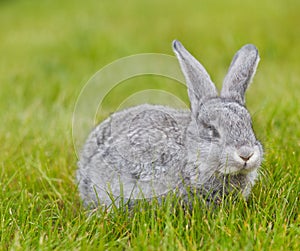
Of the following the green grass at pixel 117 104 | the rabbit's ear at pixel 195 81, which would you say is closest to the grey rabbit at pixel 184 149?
the rabbit's ear at pixel 195 81

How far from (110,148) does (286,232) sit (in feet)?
5.46

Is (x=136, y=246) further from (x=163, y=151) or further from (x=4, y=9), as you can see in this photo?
(x=4, y=9)

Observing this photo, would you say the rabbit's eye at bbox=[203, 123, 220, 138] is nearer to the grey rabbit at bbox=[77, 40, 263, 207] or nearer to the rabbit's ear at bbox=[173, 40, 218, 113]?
the grey rabbit at bbox=[77, 40, 263, 207]

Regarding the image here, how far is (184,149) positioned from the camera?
420 cm

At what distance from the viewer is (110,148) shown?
14.9 ft

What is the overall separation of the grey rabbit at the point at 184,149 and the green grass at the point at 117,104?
0.21 meters

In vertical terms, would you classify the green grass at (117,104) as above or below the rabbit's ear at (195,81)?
below

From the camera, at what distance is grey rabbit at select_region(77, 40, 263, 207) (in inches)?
156

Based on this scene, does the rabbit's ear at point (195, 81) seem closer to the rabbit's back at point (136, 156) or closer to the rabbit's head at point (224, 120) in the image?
the rabbit's head at point (224, 120)

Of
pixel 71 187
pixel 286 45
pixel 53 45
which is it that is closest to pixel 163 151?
pixel 71 187

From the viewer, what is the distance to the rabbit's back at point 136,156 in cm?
416

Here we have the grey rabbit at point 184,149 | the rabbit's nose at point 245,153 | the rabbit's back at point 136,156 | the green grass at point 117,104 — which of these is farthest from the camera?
the rabbit's back at point 136,156

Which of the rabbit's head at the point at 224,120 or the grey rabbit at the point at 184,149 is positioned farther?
the grey rabbit at the point at 184,149

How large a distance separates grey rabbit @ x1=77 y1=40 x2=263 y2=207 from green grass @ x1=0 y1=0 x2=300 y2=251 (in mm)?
207
